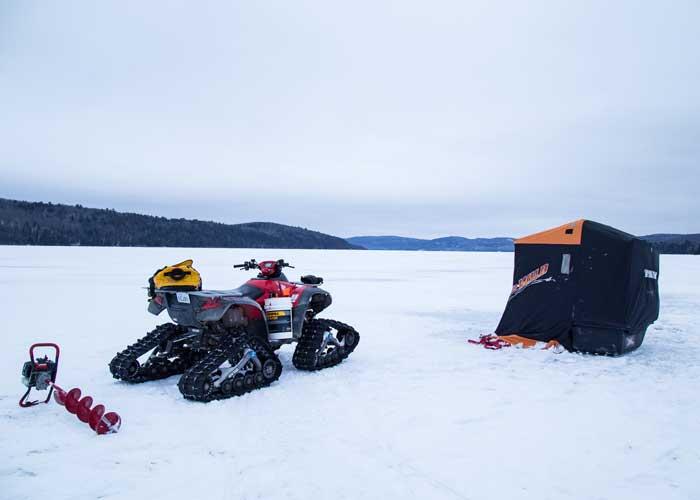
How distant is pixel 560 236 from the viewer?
26.0 ft

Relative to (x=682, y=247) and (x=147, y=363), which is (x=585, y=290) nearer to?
(x=147, y=363)

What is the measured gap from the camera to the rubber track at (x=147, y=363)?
210 inches

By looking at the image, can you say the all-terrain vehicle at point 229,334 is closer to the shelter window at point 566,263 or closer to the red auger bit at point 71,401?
the red auger bit at point 71,401

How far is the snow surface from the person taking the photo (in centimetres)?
320

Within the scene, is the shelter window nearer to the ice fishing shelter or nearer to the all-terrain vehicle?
the ice fishing shelter

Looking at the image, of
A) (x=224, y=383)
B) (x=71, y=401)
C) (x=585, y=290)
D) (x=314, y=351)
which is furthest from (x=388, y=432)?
(x=585, y=290)

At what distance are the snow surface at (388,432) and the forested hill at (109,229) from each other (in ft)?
324

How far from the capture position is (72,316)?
9.79 metres

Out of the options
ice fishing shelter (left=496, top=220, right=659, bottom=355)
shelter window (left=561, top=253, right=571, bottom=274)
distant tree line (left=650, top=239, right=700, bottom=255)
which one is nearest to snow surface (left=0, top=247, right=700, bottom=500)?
ice fishing shelter (left=496, top=220, right=659, bottom=355)

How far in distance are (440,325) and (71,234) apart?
105 metres

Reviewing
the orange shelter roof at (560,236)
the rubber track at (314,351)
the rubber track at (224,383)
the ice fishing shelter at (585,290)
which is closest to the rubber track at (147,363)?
the rubber track at (224,383)

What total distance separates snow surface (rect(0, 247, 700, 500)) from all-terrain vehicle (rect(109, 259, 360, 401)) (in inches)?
7.9

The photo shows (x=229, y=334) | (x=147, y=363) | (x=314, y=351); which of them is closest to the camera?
(x=229, y=334)

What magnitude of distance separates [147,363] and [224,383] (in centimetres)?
121
